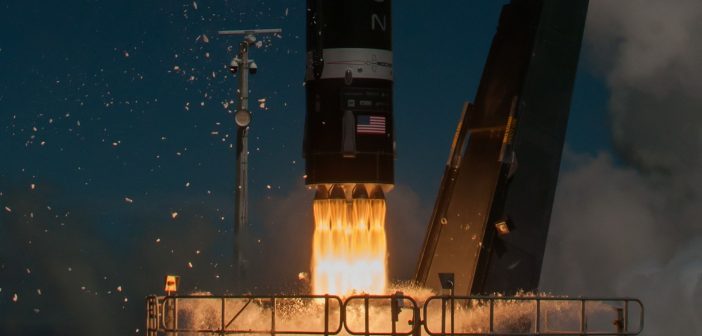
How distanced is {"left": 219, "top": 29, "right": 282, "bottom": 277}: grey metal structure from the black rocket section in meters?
3.69

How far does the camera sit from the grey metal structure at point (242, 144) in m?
28.7

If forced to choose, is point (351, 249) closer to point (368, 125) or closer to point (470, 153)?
point (368, 125)

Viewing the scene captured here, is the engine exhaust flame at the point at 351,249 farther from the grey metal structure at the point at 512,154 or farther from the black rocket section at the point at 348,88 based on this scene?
the grey metal structure at the point at 512,154

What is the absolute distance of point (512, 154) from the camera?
24750mm

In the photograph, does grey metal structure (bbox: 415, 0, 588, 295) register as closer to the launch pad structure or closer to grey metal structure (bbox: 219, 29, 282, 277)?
the launch pad structure

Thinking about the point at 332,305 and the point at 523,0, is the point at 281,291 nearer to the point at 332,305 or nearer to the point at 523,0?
the point at 332,305

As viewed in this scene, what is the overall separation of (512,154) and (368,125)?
7.56 feet

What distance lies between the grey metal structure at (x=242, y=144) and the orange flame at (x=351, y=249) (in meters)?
3.55

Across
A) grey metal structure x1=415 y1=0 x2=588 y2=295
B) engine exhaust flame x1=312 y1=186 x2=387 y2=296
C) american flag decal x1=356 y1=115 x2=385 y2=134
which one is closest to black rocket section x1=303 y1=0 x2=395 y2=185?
american flag decal x1=356 y1=115 x2=385 y2=134

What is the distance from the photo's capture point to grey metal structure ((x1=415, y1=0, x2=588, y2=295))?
2494cm

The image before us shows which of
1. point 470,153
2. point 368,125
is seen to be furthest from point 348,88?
point 470,153

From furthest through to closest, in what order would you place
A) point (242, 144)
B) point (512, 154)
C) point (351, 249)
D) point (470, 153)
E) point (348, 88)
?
point (242, 144) < point (470, 153) < point (351, 249) < point (348, 88) < point (512, 154)

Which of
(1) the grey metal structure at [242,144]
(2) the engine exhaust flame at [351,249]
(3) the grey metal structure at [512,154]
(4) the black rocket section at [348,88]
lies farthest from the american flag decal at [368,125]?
(1) the grey metal structure at [242,144]

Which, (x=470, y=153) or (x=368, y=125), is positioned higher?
(x=368, y=125)
